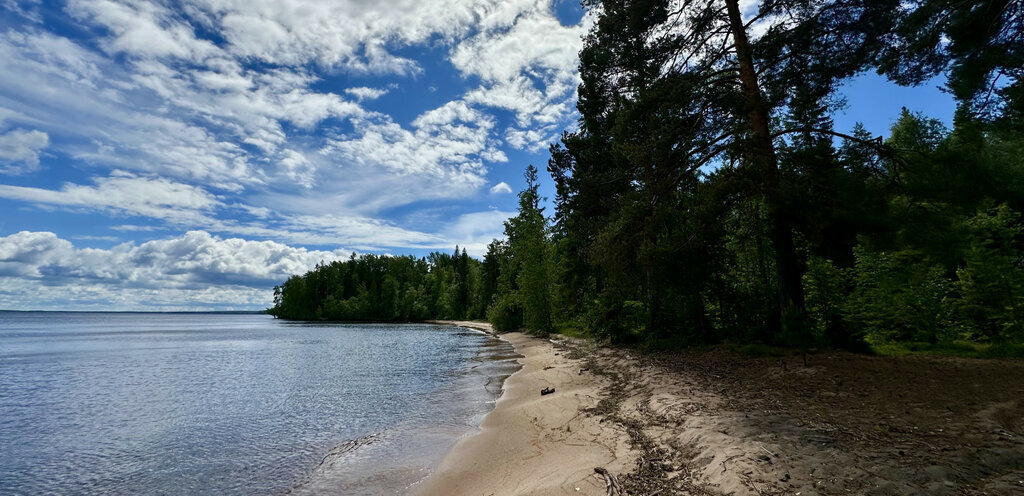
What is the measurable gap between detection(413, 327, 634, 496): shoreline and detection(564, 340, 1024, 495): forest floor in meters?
0.49

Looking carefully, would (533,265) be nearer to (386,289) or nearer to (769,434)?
(769,434)

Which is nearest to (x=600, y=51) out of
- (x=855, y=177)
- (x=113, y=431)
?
(x=855, y=177)

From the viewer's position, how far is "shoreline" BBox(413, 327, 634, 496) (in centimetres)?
627

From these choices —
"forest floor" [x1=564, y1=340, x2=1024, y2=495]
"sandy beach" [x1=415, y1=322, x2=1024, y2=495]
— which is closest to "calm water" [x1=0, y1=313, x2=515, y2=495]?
"sandy beach" [x1=415, y1=322, x2=1024, y2=495]

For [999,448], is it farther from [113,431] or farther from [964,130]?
[113,431]

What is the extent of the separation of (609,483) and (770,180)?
30.7ft

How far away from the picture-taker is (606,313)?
71.6ft

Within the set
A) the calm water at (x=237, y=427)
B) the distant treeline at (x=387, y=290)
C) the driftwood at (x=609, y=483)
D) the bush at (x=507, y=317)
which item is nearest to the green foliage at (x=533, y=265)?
the bush at (x=507, y=317)

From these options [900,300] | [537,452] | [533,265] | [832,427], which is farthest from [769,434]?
[533,265]

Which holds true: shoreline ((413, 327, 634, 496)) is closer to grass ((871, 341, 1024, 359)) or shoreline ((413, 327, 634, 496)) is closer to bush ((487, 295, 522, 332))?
grass ((871, 341, 1024, 359))

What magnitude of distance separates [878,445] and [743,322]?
39.7 ft

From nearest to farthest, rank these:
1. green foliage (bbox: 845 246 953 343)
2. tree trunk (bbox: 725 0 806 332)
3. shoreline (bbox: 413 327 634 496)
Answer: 1. shoreline (bbox: 413 327 634 496)
2. tree trunk (bbox: 725 0 806 332)
3. green foliage (bbox: 845 246 953 343)

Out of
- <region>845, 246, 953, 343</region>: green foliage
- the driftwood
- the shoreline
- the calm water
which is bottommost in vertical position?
the calm water

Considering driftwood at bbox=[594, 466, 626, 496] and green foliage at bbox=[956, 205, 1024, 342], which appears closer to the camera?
driftwood at bbox=[594, 466, 626, 496]
